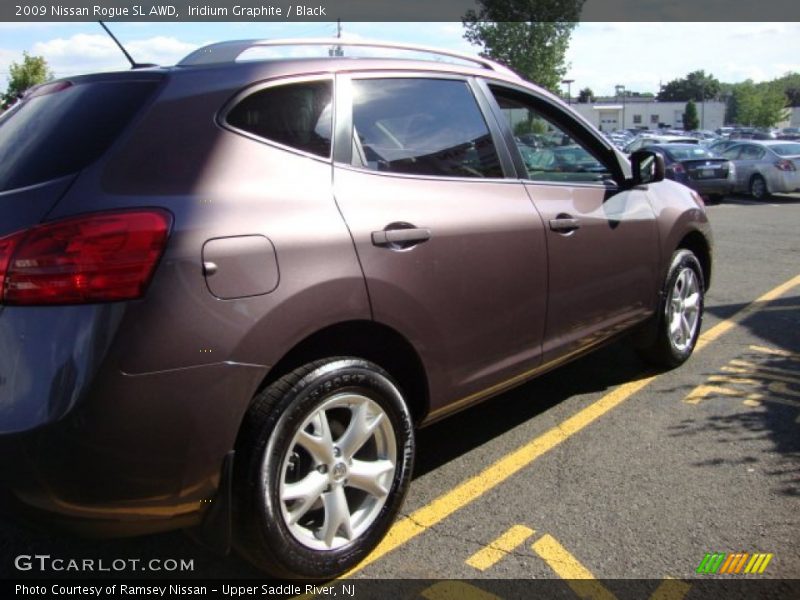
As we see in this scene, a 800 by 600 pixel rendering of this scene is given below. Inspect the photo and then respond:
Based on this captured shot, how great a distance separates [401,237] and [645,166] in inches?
84.9

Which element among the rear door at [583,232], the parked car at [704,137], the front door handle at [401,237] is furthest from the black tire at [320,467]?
the parked car at [704,137]

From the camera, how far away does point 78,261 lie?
79.2 inches

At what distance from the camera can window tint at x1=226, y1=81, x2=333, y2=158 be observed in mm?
Result: 2449

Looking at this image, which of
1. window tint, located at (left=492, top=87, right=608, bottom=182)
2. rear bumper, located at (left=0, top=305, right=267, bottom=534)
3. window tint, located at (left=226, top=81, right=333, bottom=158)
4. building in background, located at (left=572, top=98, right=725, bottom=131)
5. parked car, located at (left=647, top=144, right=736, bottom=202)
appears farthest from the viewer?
building in background, located at (left=572, top=98, right=725, bottom=131)

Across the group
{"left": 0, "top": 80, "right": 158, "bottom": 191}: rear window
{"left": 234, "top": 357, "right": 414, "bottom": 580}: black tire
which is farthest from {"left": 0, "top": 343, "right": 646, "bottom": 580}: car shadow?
{"left": 0, "top": 80, "right": 158, "bottom": 191}: rear window

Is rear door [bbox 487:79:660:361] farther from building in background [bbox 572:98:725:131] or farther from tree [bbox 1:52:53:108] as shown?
building in background [bbox 572:98:725:131]

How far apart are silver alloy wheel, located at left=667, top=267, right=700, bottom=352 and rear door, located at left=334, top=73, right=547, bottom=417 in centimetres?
160

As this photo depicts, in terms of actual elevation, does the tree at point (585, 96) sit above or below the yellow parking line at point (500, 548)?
above

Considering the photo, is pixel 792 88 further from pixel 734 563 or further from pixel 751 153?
pixel 734 563

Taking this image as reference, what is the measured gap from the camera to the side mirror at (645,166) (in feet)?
13.8

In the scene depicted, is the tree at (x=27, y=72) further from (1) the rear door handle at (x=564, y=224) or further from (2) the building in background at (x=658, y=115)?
(2) the building in background at (x=658, y=115)

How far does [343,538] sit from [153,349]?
1056 mm

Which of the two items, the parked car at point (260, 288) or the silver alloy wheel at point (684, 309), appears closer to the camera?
the parked car at point (260, 288)

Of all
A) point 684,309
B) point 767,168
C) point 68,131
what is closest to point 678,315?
point 684,309
